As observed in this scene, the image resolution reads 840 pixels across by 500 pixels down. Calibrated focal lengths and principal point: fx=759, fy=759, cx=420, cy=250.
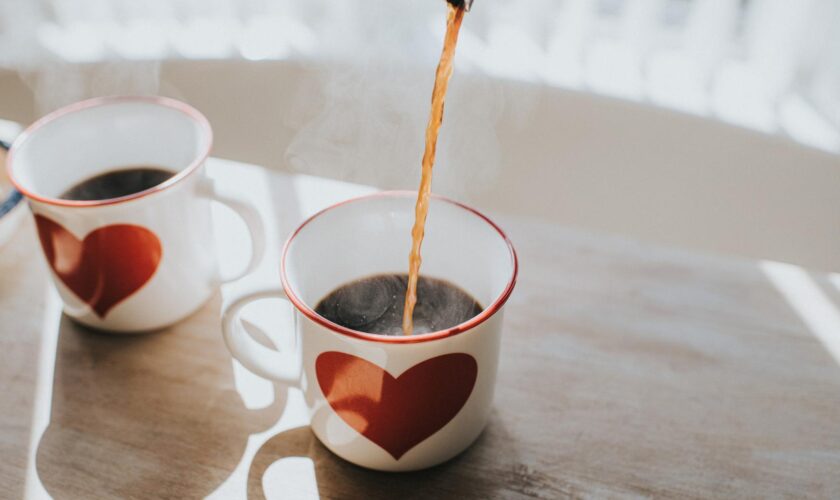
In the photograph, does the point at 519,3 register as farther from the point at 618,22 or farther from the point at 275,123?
the point at 275,123

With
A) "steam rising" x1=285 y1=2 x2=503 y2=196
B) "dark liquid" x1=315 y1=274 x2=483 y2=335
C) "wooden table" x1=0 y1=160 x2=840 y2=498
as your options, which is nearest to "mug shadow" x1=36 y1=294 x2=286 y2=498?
"wooden table" x1=0 y1=160 x2=840 y2=498

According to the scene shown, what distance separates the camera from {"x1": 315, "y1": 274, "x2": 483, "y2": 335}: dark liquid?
649mm

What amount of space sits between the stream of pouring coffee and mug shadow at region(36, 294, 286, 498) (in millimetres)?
160

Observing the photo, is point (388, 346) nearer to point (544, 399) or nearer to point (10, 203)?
point (544, 399)

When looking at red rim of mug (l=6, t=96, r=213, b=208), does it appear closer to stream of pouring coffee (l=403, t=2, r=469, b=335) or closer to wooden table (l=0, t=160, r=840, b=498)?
wooden table (l=0, t=160, r=840, b=498)

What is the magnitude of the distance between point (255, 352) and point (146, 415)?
0.14 meters

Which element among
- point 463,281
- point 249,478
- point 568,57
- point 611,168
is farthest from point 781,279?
point 568,57

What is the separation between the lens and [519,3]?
1571 millimetres

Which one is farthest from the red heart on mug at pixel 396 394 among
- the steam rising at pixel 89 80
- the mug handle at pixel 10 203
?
the steam rising at pixel 89 80

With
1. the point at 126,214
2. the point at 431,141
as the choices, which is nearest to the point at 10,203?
the point at 126,214

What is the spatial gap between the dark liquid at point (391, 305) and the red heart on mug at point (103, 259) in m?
0.17

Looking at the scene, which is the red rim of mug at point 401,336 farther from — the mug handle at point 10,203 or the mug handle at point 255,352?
A: the mug handle at point 10,203

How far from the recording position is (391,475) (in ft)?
2.03

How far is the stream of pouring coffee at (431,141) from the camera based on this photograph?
1.75 feet
